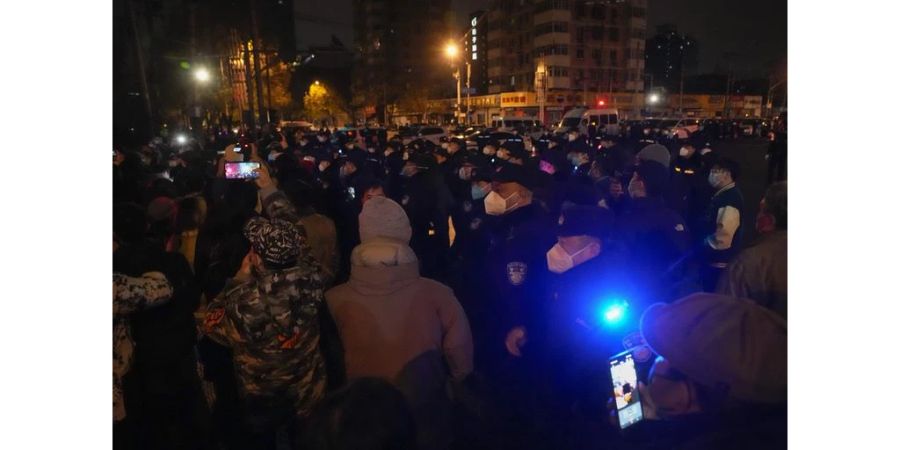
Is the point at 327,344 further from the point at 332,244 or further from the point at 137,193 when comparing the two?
the point at 137,193

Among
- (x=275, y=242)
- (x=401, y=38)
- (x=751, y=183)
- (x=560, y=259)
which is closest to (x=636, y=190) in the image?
(x=560, y=259)

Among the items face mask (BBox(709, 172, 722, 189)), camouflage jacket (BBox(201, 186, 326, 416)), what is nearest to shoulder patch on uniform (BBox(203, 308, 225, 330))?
camouflage jacket (BBox(201, 186, 326, 416))

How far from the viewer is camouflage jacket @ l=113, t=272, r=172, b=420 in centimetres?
315

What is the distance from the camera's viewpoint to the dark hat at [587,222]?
3.46 m

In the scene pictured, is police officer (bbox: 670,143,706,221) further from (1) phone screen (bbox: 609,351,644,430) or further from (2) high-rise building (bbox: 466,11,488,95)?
(2) high-rise building (bbox: 466,11,488,95)

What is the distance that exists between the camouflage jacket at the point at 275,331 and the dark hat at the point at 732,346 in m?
1.85

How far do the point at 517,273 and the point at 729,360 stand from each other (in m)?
→ 2.44

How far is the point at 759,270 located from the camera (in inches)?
138

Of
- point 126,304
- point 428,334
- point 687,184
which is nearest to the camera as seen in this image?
point 428,334

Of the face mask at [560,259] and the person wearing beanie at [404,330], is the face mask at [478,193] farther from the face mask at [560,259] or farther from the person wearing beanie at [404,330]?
the person wearing beanie at [404,330]

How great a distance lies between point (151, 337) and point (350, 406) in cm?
236

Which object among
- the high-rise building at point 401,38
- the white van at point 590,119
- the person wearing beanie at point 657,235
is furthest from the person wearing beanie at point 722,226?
the high-rise building at point 401,38

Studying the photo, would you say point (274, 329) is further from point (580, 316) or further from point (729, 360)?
point (729, 360)

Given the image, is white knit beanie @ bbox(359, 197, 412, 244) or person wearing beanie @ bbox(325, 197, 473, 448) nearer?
person wearing beanie @ bbox(325, 197, 473, 448)
